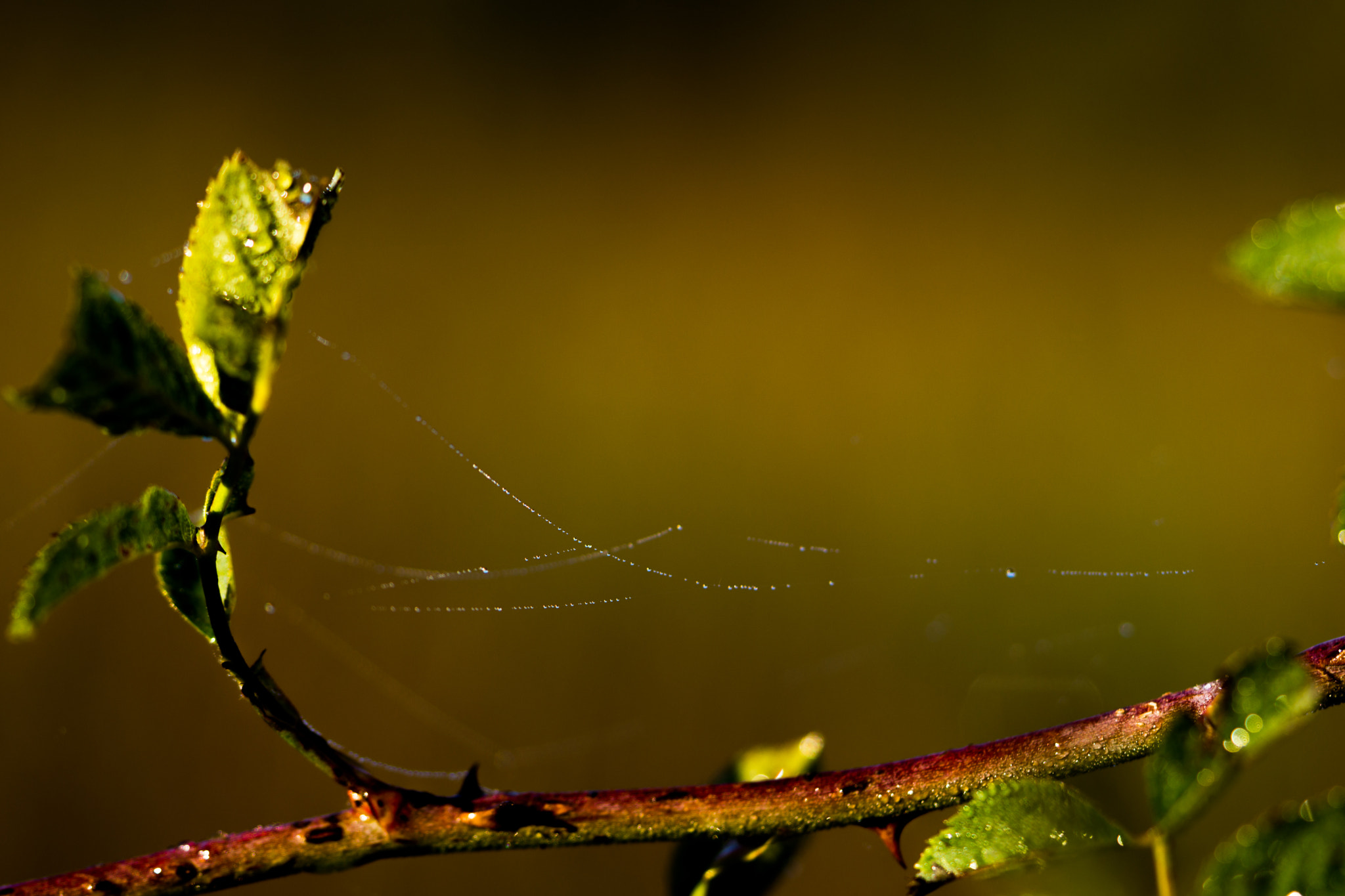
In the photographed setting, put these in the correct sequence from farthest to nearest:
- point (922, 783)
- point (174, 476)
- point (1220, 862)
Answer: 1. point (174, 476)
2. point (922, 783)
3. point (1220, 862)

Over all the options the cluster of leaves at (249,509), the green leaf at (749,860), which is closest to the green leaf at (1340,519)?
the cluster of leaves at (249,509)

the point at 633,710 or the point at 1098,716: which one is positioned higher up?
the point at 633,710

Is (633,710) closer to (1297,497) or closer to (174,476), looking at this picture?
(174,476)

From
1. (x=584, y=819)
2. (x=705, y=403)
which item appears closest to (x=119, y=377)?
(x=584, y=819)

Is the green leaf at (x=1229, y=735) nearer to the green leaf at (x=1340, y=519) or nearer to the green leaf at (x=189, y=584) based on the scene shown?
the green leaf at (x=1340, y=519)

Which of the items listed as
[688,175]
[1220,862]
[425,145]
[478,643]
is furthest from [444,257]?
[1220,862]

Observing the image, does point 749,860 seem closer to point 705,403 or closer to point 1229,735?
point 1229,735

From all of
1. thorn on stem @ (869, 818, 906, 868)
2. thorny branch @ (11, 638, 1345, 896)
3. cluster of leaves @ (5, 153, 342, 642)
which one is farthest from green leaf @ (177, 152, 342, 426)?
thorn on stem @ (869, 818, 906, 868)
